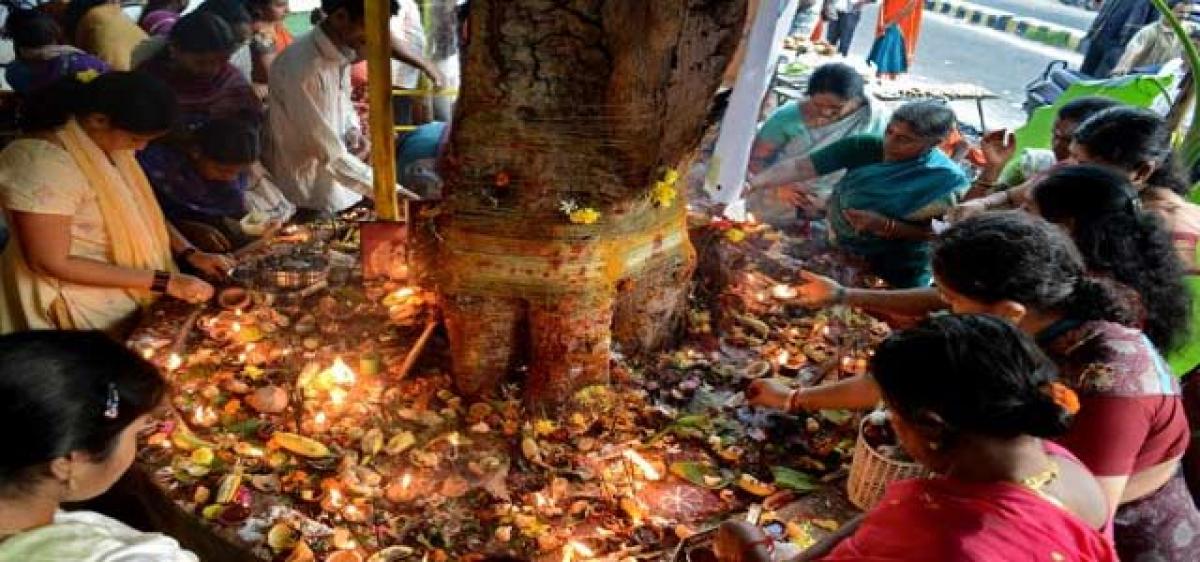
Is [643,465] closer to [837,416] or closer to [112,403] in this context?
[837,416]

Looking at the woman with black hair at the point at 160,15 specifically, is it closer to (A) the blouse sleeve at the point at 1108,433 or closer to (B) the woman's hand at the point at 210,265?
(B) the woman's hand at the point at 210,265

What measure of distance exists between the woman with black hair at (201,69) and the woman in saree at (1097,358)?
5.77m

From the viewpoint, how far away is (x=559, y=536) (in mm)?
3115

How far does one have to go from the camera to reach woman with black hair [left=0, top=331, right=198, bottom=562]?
1829 mm

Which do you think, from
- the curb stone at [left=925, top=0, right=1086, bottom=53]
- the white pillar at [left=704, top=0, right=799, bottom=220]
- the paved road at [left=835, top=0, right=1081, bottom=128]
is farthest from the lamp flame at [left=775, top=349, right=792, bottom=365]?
the curb stone at [left=925, top=0, right=1086, bottom=53]

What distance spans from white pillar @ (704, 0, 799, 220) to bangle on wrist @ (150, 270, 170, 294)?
3465 millimetres

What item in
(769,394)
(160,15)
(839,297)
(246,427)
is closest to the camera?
(769,394)

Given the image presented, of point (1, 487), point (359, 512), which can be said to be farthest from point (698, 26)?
point (1, 487)

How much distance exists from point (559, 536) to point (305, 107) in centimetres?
390

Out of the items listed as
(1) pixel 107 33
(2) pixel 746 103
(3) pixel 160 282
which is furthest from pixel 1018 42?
(3) pixel 160 282

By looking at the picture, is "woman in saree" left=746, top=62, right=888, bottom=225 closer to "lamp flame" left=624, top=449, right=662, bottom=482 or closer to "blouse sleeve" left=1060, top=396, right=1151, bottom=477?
"lamp flame" left=624, top=449, right=662, bottom=482

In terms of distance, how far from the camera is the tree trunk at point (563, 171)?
10.4 feet

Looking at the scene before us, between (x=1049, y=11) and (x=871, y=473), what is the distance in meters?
22.4

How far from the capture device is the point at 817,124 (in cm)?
643
